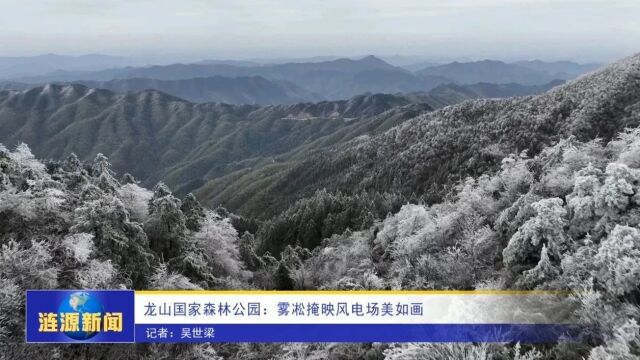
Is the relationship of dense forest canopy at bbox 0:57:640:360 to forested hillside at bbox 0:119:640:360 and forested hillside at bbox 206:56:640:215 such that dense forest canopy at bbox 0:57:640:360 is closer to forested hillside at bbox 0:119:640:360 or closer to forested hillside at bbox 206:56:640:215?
forested hillside at bbox 0:119:640:360

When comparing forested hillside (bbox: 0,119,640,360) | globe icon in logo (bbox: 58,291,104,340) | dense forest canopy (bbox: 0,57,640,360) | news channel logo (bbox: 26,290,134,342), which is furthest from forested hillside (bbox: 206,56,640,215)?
globe icon in logo (bbox: 58,291,104,340)

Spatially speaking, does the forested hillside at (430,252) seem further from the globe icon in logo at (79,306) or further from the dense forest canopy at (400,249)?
the globe icon in logo at (79,306)

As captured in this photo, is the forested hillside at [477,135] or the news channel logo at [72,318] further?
the forested hillside at [477,135]

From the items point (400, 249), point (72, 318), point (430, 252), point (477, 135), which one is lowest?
point (400, 249)

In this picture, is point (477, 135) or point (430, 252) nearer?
point (430, 252)

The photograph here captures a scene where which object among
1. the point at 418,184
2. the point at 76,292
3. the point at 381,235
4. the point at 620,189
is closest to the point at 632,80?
the point at 418,184

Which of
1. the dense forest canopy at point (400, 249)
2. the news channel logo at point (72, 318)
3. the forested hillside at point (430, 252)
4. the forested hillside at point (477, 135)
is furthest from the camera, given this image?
the forested hillside at point (477, 135)

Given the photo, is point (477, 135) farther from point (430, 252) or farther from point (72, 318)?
point (72, 318)

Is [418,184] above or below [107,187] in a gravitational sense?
below

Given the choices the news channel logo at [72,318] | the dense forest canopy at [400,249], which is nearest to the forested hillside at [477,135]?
the dense forest canopy at [400,249]

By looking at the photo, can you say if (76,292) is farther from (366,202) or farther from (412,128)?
(412,128)

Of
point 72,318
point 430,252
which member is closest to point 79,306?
point 72,318
